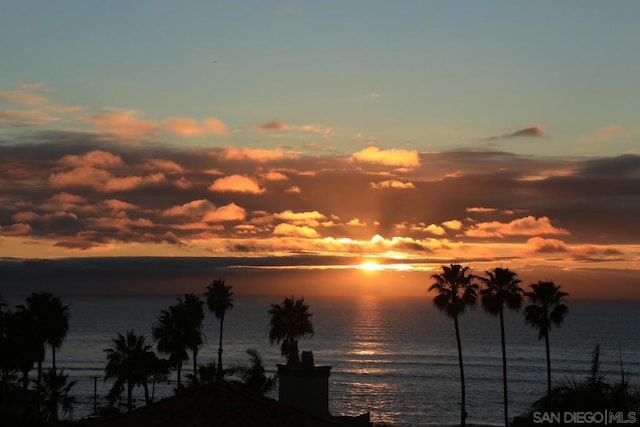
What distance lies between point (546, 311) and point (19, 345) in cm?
4877

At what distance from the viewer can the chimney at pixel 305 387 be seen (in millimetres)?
45562

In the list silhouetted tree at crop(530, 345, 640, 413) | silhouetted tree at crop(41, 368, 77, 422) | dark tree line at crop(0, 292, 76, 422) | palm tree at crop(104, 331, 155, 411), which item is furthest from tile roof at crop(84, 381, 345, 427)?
dark tree line at crop(0, 292, 76, 422)

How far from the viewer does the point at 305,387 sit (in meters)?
45.6

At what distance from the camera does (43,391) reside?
75.1m

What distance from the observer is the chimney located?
45.6 meters

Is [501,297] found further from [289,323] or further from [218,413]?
[218,413]

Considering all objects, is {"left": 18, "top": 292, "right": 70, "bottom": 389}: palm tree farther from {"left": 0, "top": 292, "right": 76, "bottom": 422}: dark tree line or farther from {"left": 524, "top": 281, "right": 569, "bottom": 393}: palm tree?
{"left": 524, "top": 281, "right": 569, "bottom": 393}: palm tree

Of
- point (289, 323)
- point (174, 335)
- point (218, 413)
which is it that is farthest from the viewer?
point (174, 335)

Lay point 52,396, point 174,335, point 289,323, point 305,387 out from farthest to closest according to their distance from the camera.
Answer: point 174,335 → point 289,323 → point 52,396 → point 305,387

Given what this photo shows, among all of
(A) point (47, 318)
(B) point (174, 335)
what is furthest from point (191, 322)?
(A) point (47, 318)

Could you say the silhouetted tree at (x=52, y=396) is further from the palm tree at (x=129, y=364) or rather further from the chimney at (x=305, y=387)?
the chimney at (x=305, y=387)

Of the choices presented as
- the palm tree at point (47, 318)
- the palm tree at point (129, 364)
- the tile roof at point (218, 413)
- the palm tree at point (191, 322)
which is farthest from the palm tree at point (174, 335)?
the tile roof at point (218, 413)

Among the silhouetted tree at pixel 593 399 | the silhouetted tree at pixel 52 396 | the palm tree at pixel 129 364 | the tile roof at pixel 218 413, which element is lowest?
the silhouetted tree at pixel 52 396

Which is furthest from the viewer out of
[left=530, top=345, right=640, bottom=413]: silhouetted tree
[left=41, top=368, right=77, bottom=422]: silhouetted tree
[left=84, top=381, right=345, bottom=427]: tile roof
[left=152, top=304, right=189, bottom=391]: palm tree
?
[left=152, top=304, right=189, bottom=391]: palm tree
